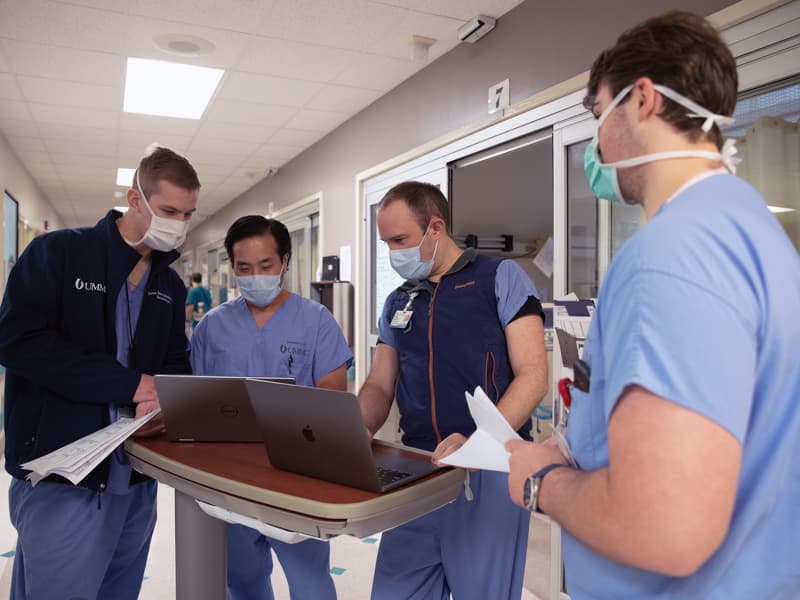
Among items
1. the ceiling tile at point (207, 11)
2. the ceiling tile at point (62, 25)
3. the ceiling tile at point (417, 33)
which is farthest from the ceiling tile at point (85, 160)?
the ceiling tile at point (417, 33)

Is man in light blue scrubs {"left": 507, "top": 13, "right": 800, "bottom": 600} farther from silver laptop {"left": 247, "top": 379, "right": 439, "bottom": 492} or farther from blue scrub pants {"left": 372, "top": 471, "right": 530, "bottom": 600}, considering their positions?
blue scrub pants {"left": 372, "top": 471, "right": 530, "bottom": 600}

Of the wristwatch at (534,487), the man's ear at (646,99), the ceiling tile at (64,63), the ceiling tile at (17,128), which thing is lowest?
the wristwatch at (534,487)

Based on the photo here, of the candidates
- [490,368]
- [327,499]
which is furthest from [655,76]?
[490,368]

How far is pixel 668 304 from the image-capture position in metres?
0.64

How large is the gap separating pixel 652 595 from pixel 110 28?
375cm

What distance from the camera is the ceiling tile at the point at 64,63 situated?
3.66 metres

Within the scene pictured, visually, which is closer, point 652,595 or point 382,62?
point 652,595

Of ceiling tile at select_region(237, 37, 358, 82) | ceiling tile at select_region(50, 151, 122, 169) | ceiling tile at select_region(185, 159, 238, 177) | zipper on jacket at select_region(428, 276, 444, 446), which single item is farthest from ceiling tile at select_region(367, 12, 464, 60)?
ceiling tile at select_region(50, 151, 122, 169)

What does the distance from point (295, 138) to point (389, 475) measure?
5093mm

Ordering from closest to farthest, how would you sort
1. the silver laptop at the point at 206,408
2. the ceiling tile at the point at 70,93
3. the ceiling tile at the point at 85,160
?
the silver laptop at the point at 206,408 < the ceiling tile at the point at 70,93 < the ceiling tile at the point at 85,160

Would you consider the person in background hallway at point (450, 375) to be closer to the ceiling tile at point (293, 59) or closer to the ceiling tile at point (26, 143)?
the ceiling tile at point (293, 59)

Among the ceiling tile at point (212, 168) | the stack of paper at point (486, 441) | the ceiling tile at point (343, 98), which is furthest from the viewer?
the ceiling tile at point (212, 168)

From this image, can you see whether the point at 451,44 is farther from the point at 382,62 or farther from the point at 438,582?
the point at 438,582

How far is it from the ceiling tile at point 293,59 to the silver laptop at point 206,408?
2757 millimetres
